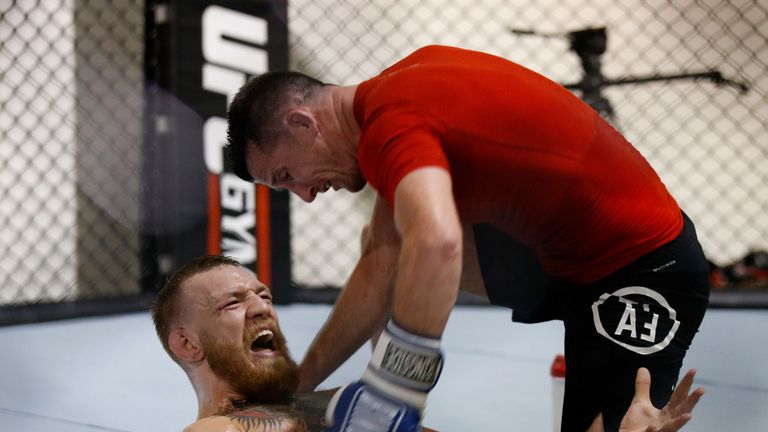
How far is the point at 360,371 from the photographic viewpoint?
2.49m

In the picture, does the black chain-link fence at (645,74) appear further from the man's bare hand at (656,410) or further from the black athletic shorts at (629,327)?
the man's bare hand at (656,410)

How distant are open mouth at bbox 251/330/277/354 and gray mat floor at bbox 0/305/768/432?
57 centimetres

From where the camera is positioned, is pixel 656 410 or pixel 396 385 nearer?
pixel 396 385

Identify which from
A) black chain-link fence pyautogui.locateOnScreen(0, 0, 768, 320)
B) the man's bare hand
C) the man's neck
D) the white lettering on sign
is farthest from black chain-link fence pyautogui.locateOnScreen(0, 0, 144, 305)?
the man's bare hand

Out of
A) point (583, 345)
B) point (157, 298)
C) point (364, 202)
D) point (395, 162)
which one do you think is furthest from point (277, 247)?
point (395, 162)

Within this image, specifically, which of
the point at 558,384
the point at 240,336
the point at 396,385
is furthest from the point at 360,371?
the point at 396,385

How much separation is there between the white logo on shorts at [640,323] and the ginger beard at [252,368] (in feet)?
1.89

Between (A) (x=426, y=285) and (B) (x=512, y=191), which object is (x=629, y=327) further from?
(A) (x=426, y=285)

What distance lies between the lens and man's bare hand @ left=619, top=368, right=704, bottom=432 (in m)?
1.32

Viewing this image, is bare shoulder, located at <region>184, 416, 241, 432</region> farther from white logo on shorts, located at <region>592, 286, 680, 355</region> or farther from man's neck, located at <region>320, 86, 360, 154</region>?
white logo on shorts, located at <region>592, 286, 680, 355</region>

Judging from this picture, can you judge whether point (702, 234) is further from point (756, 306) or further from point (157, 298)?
point (157, 298)

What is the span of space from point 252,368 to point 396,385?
56 centimetres

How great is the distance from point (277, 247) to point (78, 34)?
1251 mm

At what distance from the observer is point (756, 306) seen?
3.49 metres
